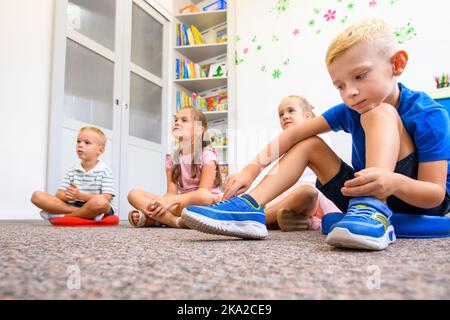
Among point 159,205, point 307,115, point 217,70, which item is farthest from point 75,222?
point 217,70

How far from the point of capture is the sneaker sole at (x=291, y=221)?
104 cm

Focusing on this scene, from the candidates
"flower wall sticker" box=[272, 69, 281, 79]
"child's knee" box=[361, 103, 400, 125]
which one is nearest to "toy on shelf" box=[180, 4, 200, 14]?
"flower wall sticker" box=[272, 69, 281, 79]

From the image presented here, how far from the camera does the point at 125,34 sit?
2518mm

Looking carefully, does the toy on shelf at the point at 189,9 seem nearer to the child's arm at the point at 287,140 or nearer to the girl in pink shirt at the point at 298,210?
the girl in pink shirt at the point at 298,210

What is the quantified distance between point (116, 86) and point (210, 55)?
3.22ft

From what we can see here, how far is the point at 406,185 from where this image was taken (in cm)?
62

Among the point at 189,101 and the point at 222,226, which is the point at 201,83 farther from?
the point at 222,226

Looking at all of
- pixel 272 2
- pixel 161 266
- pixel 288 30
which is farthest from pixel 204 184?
pixel 272 2

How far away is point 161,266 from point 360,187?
0.33m

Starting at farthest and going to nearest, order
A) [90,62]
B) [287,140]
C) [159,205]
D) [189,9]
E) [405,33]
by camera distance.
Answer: [189,9] < [405,33] < [90,62] < [159,205] < [287,140]

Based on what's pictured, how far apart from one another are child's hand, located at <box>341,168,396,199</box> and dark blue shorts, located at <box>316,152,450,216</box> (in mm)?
146

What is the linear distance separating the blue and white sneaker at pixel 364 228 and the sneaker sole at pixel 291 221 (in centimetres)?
47

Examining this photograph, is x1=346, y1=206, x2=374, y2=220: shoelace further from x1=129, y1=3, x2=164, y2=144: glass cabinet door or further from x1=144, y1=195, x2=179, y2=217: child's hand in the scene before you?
x1=129, y1=3, x2=164, y2=144: glass cabinet door

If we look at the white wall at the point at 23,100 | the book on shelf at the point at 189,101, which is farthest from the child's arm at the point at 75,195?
the book on shelf at the point at 189,101
